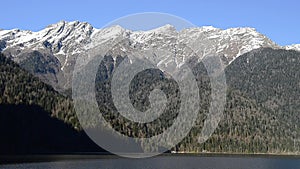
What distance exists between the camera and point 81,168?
132625 millimetres

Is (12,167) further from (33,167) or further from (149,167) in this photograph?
(149,167)

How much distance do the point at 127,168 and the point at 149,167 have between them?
10.1 metres

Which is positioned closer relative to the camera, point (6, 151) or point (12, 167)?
point (12, 167)

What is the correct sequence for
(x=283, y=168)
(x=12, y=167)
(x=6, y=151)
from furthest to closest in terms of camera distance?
1. (x=6, y=151)
2. (x=283, y=168)
3. (x=12, y=167)

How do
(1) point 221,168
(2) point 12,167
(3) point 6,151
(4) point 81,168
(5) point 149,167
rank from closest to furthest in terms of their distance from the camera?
(2) point 12,167 → (4) point 81,168 → (5) point 149,167 → (1) point 221,168 → (3) point 6,151

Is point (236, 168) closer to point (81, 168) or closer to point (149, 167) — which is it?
point (149, 167)

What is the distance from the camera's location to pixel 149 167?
474 feet

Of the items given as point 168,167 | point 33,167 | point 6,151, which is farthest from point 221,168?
point 6,151

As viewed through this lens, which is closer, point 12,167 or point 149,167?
point 12,167

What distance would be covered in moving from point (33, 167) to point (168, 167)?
41303 mm

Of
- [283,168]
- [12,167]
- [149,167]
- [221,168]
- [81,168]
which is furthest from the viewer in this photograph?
[283,168]

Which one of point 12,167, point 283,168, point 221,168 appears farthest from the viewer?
point 283,168

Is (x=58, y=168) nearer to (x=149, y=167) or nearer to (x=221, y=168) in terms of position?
(x=149, y=167)

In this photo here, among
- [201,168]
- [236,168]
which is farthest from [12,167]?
[236,168]
